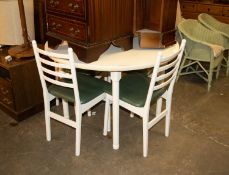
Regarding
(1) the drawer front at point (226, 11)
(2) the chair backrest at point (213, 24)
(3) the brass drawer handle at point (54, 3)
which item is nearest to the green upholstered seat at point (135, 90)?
(3) the brass drawer handle at point (54, 3)

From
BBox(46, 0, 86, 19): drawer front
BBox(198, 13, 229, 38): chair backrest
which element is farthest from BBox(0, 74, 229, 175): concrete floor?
BBox(198, 13, 229, 38): chair backrest

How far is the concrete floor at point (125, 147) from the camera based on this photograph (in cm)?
197

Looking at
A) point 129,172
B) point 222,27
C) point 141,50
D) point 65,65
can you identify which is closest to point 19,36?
point 65,65

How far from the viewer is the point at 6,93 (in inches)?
97.2

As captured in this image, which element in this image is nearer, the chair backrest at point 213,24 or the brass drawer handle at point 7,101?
the brass drawer handle at point 7,101

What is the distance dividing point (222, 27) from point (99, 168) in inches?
102

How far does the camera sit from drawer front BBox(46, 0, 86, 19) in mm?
1759

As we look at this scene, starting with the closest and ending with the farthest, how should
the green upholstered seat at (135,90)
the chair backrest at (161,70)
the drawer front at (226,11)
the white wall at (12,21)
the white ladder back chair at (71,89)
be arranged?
the chair backrest at (161,70), the white ladder back chair at (71,89), the green upholstered seat at (135,90), the white wall at (12,21), the drawer front at (226,11)

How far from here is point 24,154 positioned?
211 cm

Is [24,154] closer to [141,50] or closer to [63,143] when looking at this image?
[63,143]

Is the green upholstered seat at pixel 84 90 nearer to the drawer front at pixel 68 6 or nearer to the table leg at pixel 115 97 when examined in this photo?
the table leg at pixel 115 97

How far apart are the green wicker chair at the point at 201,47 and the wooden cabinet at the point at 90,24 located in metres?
1.26

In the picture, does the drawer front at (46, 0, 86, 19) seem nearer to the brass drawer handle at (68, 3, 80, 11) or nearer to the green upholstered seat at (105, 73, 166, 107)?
the brass drawer handle at (68, 3, 80, 11)

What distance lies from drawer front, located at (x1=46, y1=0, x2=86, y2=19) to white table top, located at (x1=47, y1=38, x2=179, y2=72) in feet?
1.09
